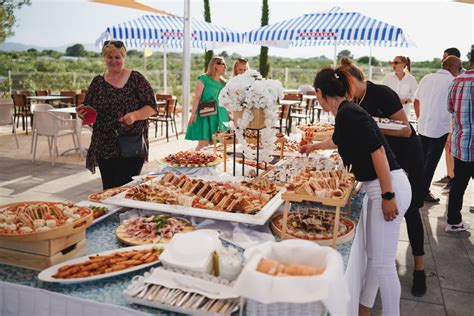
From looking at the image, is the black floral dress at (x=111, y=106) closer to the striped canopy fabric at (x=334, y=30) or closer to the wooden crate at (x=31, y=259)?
the wooden crate at (x=31, y=259)

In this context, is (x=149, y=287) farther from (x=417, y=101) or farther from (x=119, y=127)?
(x=417, y=101)

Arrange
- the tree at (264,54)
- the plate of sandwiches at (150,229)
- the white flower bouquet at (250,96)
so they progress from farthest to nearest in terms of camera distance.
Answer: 1. the tree at (264,54)
2. the white flower bouquet at (250,96)
3. the plate of sandwiches at (150,229)

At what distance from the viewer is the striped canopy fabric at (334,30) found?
8484mm

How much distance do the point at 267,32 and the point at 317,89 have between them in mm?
7845

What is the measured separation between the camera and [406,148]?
10.6ft

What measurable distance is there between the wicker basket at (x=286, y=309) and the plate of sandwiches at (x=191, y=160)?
2.24m

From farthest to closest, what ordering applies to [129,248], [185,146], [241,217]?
[185,146] < [241,217] < [129,248]

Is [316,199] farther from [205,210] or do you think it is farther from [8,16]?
[8,16]

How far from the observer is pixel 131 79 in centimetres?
325

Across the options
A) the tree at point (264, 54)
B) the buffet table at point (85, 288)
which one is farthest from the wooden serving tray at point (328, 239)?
the tree at point (264, 54)

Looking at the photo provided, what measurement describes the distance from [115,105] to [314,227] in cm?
172

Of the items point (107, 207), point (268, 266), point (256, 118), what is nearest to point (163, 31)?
point (256, 118)

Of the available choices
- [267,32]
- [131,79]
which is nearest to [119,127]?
[131,79]

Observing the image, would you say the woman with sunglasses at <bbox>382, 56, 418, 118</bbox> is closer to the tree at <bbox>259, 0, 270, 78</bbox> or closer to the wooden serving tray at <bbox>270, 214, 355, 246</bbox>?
the wooden serving tray at <bbox>270, 214, 355, 246</bbox>
